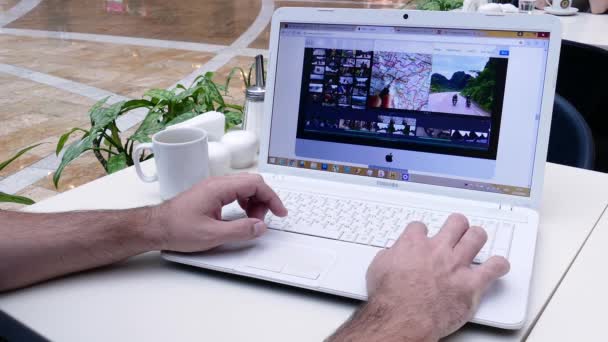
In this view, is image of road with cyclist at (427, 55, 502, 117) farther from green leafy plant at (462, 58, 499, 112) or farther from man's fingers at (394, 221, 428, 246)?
man's fingers at (394, 221, 428, 246)

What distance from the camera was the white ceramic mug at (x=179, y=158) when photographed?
0.94 m

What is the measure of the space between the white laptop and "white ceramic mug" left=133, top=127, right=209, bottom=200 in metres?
0.11

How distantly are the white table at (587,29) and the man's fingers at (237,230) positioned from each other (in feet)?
6.51

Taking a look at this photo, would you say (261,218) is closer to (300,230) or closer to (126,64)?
(300,230)

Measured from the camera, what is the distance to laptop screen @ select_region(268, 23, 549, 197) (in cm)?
88

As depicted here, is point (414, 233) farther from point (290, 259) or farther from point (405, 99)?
point (405, 99)

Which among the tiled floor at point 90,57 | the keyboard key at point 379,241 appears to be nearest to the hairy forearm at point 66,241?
the keyboard key at point 379,241

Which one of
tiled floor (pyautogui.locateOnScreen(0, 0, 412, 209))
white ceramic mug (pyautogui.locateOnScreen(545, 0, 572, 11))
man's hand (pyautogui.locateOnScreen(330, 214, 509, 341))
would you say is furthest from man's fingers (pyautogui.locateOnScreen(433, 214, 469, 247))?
white ceramic mug (pyautogui.locateOnScreen(545, 0, 572, 11))

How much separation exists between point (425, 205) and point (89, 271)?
20.6 inches

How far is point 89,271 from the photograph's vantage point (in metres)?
0.77

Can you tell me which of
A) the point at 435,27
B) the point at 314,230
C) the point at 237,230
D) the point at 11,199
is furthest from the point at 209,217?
the point at 11,199

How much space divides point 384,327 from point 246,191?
317mm

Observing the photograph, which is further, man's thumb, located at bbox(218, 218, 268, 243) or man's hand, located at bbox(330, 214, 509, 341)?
man's thumb, located at bbox(218, 218, 268, 243)

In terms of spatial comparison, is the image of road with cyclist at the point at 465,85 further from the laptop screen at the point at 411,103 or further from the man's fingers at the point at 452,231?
the man's fingers at the point at 452,231
